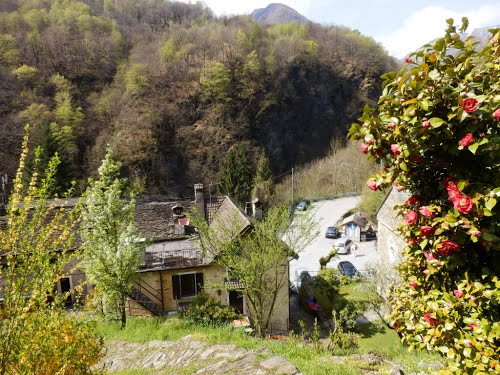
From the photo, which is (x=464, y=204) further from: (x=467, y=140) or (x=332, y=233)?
(x=332, y=233)

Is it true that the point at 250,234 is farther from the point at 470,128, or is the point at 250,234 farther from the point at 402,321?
the point at 470,128

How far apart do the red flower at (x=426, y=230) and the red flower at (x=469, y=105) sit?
1.09 meters

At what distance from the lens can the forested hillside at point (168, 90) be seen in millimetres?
45375

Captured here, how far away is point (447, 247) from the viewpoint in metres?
2.90

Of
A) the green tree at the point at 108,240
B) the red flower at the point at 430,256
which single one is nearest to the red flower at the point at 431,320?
the red flower at the point at 430,256

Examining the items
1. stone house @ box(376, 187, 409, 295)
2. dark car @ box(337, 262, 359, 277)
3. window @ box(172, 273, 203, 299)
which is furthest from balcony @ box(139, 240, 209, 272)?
dark car @ box(337, 262, 359, 277)

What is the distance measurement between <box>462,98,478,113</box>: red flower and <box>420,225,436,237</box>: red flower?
3.56 ft

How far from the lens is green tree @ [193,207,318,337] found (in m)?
12.9

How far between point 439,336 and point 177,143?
1942 inches

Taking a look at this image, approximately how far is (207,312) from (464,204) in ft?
41.0

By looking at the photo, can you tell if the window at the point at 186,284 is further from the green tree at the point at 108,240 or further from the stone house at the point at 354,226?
the stone house at the point at 354,226

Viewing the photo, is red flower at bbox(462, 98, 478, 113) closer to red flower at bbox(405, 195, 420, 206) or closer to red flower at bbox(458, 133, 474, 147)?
red flower at bbox(458, 133, 474, 147)

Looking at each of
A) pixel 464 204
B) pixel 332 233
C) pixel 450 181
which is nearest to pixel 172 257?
pixel 450 181

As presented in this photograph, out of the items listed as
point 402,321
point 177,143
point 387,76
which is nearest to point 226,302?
point 402,321
